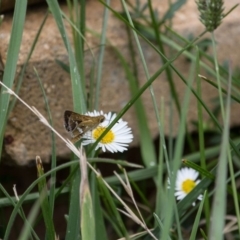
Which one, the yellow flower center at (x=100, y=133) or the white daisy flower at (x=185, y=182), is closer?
Answer: the yellow flower center at (x=100, y=133)

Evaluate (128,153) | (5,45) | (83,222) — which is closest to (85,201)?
(83,222)

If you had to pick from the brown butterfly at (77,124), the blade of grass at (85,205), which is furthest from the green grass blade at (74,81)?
the blade of grass at (85,205)

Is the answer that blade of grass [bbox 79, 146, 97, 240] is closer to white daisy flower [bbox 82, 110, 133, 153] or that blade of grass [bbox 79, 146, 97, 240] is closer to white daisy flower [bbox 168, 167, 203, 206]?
white daisy flower [bbox 82, 110, 133, 153]

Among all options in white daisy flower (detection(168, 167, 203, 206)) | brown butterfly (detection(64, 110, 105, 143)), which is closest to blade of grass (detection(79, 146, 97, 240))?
brown butterfly (detection(64, 110, 105, 143))

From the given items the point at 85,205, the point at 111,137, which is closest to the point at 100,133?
the point at 111,137

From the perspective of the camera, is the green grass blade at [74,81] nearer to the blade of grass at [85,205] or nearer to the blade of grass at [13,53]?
the blade of grass at [13,53]

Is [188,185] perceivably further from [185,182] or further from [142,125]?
[142,125]

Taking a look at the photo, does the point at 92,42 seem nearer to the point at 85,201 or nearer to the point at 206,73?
the point at 206,73
